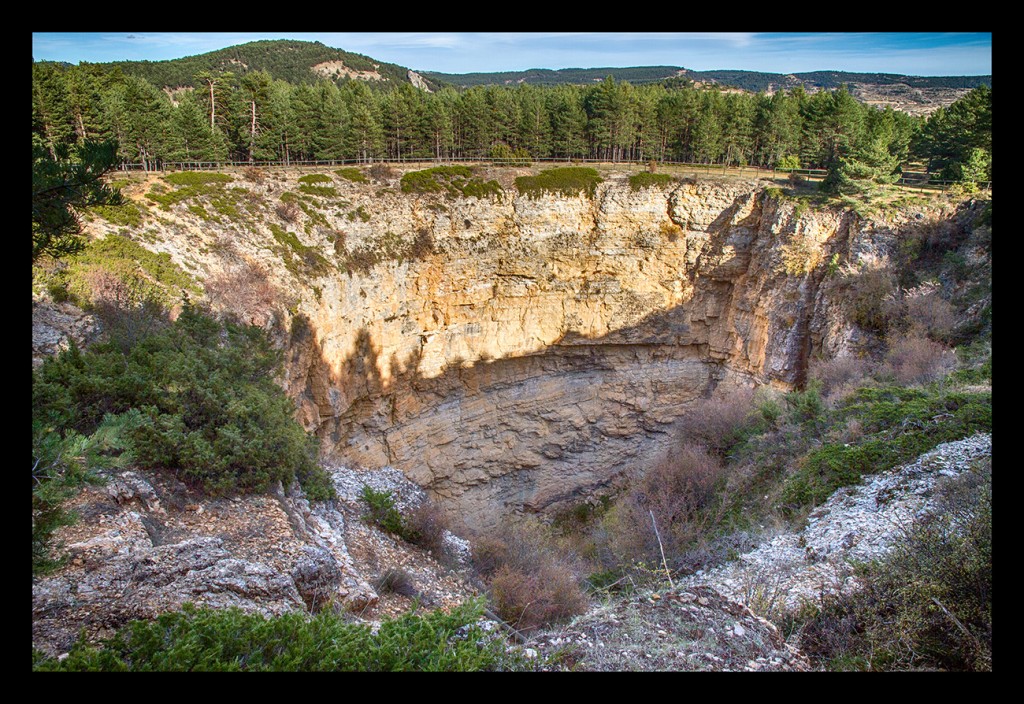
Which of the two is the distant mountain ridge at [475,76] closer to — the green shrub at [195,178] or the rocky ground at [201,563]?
the green shrub at [195,178]

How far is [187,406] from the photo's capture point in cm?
1309

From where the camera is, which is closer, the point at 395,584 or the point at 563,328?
the point at 395,584

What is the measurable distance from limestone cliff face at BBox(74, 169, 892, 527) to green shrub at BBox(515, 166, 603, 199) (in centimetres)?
48

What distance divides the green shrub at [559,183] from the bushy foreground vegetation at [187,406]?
1954 cm

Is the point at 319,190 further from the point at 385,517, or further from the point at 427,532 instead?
the point at 427,532

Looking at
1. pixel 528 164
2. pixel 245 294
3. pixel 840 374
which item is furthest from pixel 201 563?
pixel 528 164

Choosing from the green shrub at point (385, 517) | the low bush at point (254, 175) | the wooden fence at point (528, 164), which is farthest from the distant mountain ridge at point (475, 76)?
the green shrub at point (385, 517)

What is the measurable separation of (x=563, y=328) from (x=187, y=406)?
2250 cm

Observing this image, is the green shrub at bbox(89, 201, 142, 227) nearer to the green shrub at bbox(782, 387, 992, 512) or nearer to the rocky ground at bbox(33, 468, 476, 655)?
the rocky ground at bbox(33, 468, 476, 655)

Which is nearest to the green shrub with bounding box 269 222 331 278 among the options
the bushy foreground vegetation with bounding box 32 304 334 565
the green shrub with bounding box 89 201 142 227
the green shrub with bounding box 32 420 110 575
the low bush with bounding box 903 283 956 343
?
the green shrub with bounding box 89 201 142 227

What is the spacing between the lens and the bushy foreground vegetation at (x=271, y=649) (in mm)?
5457

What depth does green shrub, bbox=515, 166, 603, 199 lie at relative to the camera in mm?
31531
